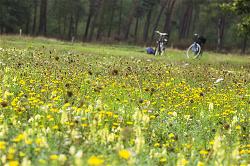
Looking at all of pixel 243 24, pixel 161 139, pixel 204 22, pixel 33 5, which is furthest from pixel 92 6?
pixel 161 139

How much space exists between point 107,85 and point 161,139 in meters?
3.98

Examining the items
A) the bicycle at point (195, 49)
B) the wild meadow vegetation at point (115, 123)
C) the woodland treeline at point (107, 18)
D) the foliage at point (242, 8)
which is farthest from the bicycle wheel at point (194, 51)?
the wild meadow vegetation at point (115, 123)

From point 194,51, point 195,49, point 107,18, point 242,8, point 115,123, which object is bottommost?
point 115,123

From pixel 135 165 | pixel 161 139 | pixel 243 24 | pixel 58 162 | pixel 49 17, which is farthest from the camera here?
pixel 49 17

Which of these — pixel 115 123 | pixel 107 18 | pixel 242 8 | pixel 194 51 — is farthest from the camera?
pixel 107 18

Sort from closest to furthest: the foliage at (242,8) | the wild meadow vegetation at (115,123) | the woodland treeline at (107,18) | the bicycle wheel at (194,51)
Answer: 1. the wild meadow vegetation at (115,123)
2. the foliage at (242,8)
3. the bicycle wheel at (194,51)
4. the woodland treeline at (107,18)

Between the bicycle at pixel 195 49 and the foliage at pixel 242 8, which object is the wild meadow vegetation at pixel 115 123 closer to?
the foliage at pixel 242 8

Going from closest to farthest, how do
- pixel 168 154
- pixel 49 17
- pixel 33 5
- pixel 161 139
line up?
pixel 168 154
pixel 161 139
pixel 33 5
pixel 49 17

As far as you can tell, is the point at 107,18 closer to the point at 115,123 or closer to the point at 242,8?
the point at 242,8

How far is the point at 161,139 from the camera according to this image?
716 cm

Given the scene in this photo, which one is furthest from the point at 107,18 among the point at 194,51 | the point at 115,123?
the point at 115,123

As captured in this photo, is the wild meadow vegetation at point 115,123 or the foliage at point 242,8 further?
the foliage at point 242,8

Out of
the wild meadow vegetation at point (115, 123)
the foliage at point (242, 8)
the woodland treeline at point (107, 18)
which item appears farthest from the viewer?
the woodland treeline at point (107, 18)

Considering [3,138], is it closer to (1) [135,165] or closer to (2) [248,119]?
(1) [135,165]
